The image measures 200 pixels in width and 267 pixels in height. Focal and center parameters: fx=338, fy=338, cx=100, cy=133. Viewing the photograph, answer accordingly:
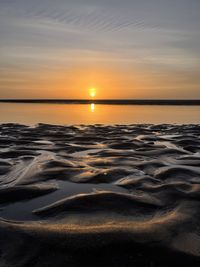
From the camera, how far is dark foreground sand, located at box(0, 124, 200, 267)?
303 centimetres

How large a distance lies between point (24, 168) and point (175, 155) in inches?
163

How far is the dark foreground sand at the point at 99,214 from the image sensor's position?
3.03 meters

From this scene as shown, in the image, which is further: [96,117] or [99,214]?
[96,117]

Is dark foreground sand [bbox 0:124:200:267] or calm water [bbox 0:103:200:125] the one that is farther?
calm water [bbox 0:103:200:125]

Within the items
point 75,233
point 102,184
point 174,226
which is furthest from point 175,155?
point 75,233

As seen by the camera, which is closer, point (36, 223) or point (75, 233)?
point (75, 233)

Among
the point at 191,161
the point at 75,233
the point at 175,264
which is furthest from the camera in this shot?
the point at 191,161

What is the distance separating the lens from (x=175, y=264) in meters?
2.89

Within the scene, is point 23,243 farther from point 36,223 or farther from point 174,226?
point 174,226

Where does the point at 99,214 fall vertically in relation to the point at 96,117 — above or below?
above

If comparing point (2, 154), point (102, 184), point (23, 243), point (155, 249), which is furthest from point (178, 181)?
point (2, 154)

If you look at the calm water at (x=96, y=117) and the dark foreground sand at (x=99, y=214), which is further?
the calm water at (x=96, y=117)

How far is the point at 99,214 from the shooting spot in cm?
411

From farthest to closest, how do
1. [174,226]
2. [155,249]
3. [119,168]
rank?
[119,168], [174,226], [155,249]
